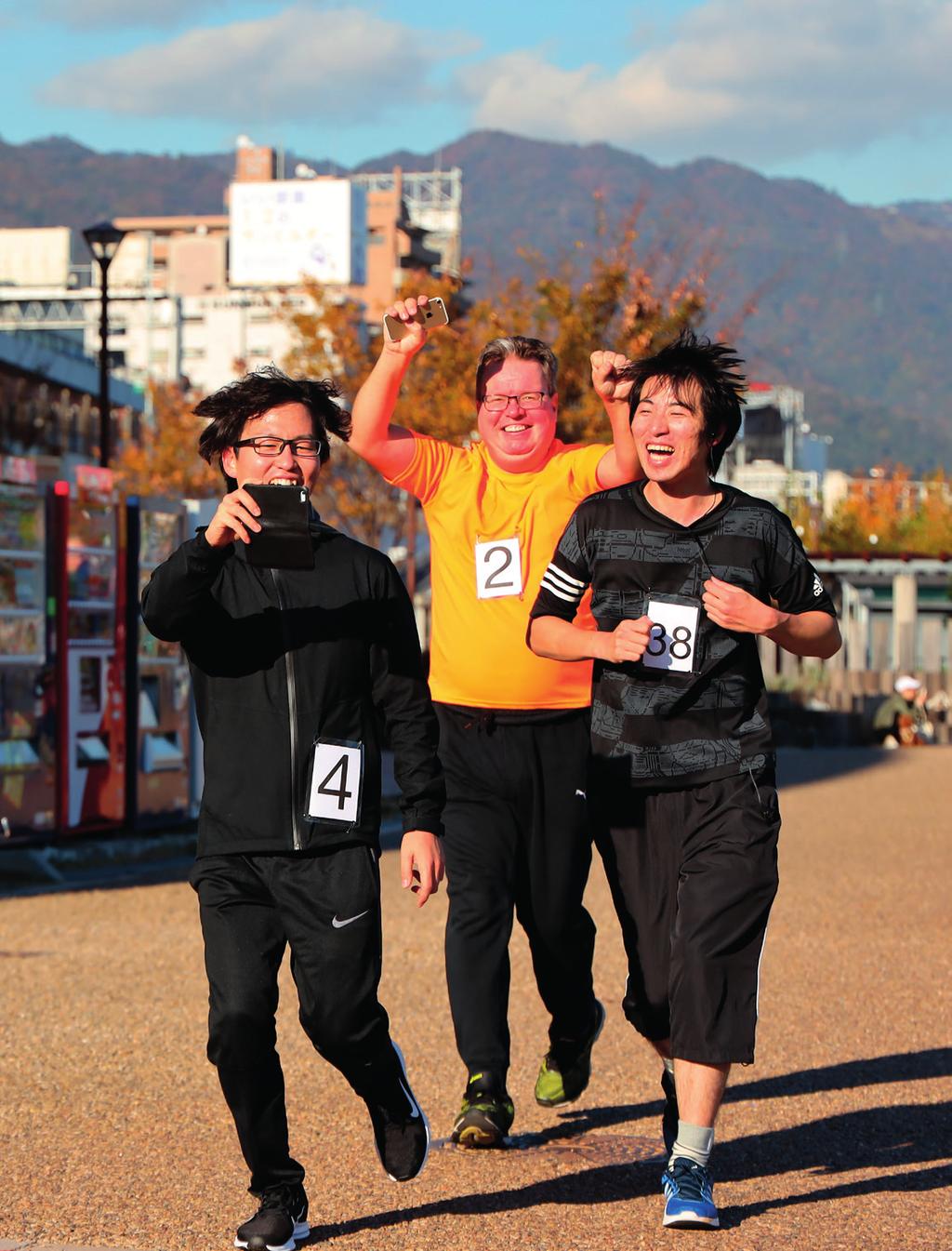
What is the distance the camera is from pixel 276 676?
487 cm

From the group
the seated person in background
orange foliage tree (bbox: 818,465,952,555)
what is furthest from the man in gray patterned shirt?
orange foliage tree (bbox: 818,465,952,555)

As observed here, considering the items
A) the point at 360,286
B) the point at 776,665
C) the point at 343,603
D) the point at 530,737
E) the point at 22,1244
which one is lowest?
the point at 776,665

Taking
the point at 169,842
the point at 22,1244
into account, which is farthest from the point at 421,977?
the point at 169,842

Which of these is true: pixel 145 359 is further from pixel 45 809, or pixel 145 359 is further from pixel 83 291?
pixel 45 809

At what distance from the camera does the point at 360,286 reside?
122 metres

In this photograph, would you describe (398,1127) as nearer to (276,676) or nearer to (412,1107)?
(412,1107)

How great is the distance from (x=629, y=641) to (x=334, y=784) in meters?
0.80

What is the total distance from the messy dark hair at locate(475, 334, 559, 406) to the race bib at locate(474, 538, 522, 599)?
432mm

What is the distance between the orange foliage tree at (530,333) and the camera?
31547 mm

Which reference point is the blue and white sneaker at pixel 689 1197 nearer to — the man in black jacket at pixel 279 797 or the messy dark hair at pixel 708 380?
the man in black jacket at pixel 279 797

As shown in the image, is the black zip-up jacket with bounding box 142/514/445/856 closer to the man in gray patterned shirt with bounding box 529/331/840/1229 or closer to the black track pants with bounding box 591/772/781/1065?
the man in gray patterned shirt with bounding box 529/331/840/1229

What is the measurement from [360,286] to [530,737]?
117m

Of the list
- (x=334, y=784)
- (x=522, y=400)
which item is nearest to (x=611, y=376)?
(x=522, y=400)

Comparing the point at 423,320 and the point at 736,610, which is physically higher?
the point at 423,320
